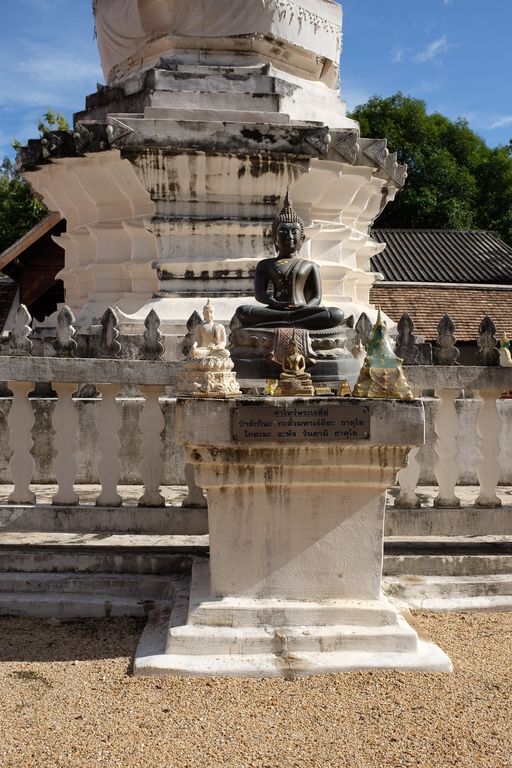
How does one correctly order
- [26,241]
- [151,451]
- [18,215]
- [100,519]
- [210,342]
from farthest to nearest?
[18,215]
[26,241]
[151,451]
[100,519]
[210,342]

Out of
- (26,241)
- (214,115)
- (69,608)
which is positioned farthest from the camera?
(26,241)

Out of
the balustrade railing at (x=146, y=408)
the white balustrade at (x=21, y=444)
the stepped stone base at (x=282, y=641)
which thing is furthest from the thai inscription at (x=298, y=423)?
the white balustrade at (x=21, y=444)

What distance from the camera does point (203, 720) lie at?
351cm

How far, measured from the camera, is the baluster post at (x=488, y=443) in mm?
5605

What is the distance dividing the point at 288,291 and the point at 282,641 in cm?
266

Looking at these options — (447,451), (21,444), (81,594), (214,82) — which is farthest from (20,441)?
(214,82)

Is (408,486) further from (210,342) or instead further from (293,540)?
(210,342)

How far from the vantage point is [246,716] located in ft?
11.6

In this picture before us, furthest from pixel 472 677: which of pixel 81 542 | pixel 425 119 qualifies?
pixel 425 119

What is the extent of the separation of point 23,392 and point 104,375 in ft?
2.24

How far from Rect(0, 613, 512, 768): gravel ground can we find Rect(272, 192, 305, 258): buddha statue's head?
9.94 ft

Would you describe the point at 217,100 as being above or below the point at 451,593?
above

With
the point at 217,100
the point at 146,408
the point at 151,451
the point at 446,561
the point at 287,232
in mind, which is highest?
the point at 217,100

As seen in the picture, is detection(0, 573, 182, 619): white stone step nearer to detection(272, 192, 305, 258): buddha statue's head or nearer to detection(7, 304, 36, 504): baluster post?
detection(7, 304, 36, 504): baluster post
